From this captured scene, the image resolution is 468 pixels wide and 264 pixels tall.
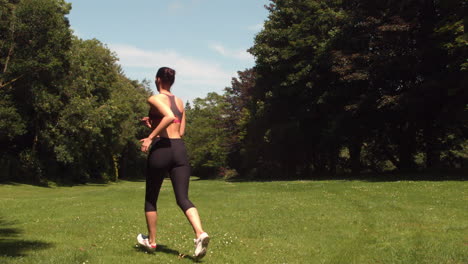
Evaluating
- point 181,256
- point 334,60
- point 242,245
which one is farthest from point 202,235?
point 334,60

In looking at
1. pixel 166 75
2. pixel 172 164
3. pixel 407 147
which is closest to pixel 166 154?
pixel 172 164

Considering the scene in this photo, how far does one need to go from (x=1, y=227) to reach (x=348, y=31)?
27879mm

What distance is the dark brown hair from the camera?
6.60 metres

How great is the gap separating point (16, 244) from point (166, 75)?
13.8 feet

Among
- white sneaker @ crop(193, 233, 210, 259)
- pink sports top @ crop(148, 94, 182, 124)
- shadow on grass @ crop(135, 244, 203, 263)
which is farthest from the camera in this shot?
pink sports top @ crop(148, 94, 182, 124)

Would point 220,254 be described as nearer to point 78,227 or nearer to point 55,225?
point 78,227

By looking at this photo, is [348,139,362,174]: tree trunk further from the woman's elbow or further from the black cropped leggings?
the woman's elbow

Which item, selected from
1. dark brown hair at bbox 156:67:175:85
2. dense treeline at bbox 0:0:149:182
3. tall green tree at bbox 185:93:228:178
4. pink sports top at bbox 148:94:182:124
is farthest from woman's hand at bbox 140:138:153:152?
tall green tree at bbox 185:93:228:178

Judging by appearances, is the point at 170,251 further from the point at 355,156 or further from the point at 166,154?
the point at 355,156

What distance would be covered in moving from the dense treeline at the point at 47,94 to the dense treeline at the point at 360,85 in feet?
58.7

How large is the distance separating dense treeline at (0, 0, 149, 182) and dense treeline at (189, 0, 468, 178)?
1789 centimetres

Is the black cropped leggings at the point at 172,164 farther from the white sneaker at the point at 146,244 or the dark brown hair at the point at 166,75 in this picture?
the dark brown hair at the point at 166,75

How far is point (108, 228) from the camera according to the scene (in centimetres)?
934

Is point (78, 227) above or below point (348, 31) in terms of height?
below
